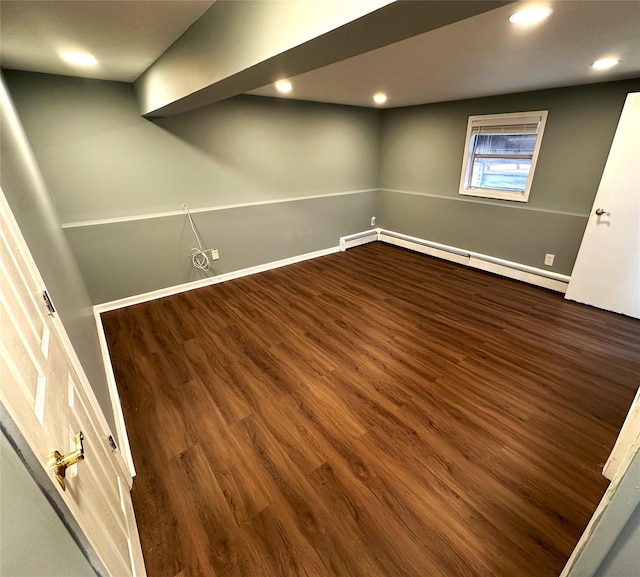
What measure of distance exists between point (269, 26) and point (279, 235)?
3.19 metres

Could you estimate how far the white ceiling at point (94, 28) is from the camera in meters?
1.34

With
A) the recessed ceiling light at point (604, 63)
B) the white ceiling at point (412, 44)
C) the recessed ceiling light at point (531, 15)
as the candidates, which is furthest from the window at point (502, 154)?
the recessed ceiling light at point (531, 15)

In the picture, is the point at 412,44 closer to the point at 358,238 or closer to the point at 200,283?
the point at 200,283

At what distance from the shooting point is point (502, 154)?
3770mm

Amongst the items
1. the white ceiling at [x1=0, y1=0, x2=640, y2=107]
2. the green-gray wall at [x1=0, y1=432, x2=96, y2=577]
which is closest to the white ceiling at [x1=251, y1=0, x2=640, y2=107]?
the white ceiling at [x1=0, y1=0, x2=640, y2=107]

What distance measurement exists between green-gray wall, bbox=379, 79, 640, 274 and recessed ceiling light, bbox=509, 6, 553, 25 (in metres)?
2.27

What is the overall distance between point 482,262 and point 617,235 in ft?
4.60

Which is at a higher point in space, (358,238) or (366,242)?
(358,238)

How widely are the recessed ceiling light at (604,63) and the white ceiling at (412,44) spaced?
0.19 feet

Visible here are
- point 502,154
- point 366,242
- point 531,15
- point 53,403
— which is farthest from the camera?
point 366,242

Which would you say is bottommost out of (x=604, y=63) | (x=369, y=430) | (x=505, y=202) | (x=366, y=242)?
(x=369, y=430)

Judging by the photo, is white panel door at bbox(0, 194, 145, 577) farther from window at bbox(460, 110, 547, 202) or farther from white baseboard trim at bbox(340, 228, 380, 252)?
window at bbox(460, 110, 547, 202)

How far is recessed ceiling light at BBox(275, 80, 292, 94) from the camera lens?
2.79 meters

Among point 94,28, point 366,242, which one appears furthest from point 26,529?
point 366,242
